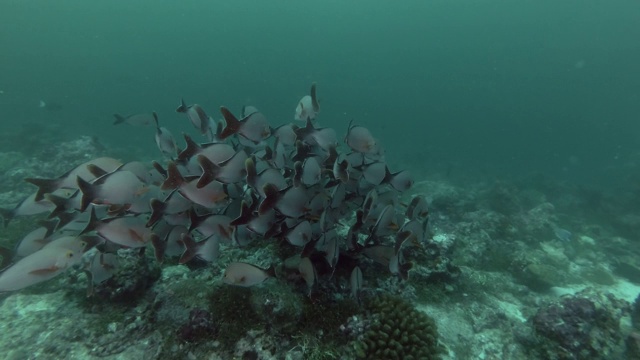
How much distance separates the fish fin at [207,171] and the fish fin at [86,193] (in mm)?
1109

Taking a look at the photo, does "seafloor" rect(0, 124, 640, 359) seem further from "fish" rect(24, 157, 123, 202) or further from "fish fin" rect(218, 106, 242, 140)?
"fish fin" rect(218, 106, 242, 140)

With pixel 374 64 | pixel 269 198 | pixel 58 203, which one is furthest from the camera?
pixel 374 64

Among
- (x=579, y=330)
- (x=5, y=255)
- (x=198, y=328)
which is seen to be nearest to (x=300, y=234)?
(x=198, y=328)

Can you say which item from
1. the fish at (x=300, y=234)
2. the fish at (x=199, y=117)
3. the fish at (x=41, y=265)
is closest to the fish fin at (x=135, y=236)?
the fish at (x=41, y=265)

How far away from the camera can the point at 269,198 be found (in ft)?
11.9

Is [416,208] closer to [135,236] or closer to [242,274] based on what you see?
[242,274]

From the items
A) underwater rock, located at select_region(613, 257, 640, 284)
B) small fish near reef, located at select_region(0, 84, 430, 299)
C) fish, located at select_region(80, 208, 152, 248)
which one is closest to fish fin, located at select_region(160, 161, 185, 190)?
small fish near reef, located at select_region(0, 84, 430, 299)

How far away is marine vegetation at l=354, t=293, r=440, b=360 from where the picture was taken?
4137 mm

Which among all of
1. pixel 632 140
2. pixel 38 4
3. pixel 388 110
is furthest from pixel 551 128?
pixel 38 4

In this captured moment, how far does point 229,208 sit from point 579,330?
601cm

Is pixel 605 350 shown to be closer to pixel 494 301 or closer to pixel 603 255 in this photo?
pixel 494 301

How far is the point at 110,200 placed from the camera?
369cm

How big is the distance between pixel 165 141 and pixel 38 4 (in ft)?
521

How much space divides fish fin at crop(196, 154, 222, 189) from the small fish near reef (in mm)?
11
